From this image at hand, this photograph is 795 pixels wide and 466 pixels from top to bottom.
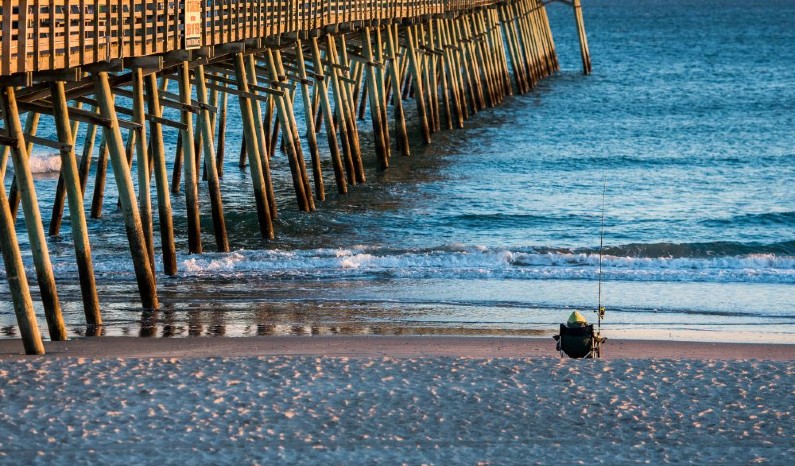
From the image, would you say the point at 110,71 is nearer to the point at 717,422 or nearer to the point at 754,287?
the point at 717,422

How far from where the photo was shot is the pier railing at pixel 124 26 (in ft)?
37.0

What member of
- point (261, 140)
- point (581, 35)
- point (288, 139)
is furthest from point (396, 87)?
point (581, 35)

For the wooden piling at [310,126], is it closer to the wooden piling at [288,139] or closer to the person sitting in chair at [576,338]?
the wooden piling at [288,139]

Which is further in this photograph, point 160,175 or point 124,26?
point 160,175

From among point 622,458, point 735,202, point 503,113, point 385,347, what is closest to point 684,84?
point 503,113

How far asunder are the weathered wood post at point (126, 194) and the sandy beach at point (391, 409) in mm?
2653

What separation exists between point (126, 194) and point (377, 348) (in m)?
3.38

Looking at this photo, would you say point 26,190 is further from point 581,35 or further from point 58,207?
point 581,35

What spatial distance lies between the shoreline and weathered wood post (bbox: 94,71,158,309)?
5.05 feet

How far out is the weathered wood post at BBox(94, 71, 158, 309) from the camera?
13.2 m

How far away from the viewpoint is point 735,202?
25.1 meters

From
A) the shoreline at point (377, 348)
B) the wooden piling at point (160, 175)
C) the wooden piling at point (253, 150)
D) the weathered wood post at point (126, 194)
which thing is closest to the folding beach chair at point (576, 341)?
the shoreline at point (377, 348)

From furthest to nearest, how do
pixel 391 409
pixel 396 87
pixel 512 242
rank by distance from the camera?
1. pixel 396 87
2. pixel 512 242
3. pixel 391 409

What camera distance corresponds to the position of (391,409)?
358 inches
